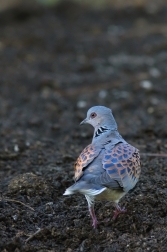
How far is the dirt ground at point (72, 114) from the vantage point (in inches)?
170

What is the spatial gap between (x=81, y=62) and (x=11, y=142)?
3813 mm

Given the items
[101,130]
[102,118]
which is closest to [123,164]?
[101,130]

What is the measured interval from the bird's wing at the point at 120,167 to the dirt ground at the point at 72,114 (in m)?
0.34

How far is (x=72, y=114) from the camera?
8.06 metres

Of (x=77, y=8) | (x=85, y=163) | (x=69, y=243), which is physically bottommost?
(x=69, y=243)

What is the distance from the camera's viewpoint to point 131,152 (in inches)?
176

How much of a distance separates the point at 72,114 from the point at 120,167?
3814 millimetres

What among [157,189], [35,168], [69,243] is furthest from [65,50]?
[69,243]

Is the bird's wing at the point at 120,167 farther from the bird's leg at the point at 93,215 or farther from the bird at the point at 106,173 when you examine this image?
the bird's leg at the point at 93,215

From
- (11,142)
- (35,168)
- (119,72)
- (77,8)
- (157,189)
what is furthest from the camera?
(77,8)

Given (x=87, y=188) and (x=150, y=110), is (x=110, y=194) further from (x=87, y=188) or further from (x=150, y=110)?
(x=150, y=110)

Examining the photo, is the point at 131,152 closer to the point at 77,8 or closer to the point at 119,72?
the point at 119,72

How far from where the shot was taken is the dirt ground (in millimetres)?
4328

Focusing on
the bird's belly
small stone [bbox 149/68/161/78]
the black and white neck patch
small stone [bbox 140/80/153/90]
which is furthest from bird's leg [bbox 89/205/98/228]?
small stone [bbox 149/68/161/78]
